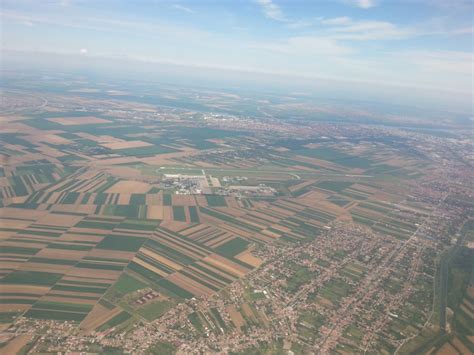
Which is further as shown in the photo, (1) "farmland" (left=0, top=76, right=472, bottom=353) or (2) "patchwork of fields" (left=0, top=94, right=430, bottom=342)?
(2) "patchwork of fields" (left=0, top=94, right=430, bottom=342)

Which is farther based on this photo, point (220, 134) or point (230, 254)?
point (220, 134)

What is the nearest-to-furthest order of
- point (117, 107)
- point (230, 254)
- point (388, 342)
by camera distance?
point (388, 342) < point (230, 254) < point (117, 107)

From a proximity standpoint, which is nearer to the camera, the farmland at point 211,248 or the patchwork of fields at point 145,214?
the farmland at point 211,248

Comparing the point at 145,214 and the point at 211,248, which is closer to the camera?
the point at 211,248

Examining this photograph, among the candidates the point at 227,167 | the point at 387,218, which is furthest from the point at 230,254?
the point at 227,167

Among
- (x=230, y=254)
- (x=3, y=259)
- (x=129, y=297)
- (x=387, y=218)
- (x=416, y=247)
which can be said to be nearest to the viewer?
(x=129, y=297)

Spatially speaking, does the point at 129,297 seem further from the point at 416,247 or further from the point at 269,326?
the point at 416,247

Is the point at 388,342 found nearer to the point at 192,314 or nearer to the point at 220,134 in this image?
the point at 192,314
